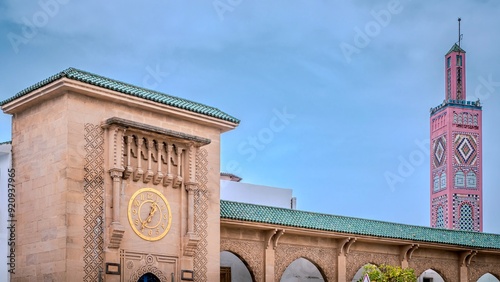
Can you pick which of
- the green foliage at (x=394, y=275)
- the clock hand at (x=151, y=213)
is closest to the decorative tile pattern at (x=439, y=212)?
the green foliage at (x=394, y=275)

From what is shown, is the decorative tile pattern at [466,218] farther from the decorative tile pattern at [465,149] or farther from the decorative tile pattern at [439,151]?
the decorative tile pattern at [439,151]

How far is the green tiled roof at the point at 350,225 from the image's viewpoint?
67.9ft

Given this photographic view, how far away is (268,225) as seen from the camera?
2080 centimetres

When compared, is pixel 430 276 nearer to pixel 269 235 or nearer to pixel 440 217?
pixel 269 235

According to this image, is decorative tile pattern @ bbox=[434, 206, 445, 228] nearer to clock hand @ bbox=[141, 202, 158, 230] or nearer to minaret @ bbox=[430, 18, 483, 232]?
minaret @ bbox=[430, 18, 483, 232]

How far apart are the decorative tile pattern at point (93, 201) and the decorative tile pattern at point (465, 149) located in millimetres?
25579

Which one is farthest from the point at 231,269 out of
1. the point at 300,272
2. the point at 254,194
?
the point at 254,194

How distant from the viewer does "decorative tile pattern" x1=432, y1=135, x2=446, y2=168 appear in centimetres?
3928

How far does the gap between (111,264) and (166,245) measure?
157 cm

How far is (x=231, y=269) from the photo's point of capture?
2309cm

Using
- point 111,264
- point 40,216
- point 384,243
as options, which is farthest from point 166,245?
point 384,243

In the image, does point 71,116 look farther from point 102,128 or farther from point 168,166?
point 168,166

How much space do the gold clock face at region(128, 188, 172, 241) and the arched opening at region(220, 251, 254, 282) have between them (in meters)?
5.62

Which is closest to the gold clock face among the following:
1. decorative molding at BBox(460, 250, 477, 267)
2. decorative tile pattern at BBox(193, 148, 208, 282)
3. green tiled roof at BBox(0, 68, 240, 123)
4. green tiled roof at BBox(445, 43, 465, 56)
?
decorative tile pattern at BBox(193, 148, 208, 282)
